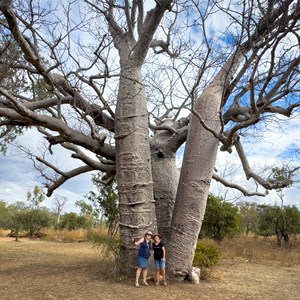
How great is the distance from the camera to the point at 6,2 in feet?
14.8

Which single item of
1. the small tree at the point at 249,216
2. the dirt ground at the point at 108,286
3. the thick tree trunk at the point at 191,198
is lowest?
the dirt ground at the point at 108,286

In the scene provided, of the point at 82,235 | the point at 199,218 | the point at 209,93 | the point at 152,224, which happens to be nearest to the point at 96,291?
the point at 152,224

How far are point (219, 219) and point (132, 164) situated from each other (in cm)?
779

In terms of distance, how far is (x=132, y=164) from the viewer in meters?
5.49

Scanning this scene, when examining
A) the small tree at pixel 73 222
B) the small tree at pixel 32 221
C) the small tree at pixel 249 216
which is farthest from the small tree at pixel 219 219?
the small tree at pixel 249 216

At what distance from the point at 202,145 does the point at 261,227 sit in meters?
12.3

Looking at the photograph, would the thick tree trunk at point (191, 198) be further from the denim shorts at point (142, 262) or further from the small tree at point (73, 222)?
the small tree at point (73, 222)

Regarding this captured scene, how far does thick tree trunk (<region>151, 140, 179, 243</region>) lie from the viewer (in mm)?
6031

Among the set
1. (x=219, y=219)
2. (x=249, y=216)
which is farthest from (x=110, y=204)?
(x=249, y=216)

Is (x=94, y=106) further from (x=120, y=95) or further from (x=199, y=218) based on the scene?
(x=199, y=218)

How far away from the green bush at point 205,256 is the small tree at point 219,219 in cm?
532

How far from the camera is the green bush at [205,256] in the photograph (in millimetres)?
6539

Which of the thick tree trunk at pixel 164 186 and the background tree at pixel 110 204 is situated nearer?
the thick tree trunk at pixel 164 186

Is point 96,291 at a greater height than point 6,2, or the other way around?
point 6,2
